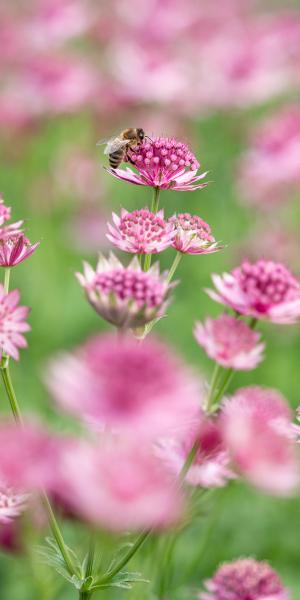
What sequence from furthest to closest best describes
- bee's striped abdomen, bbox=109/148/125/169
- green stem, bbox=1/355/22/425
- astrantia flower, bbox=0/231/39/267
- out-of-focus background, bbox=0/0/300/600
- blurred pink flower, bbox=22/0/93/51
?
blurred pink flower, bbox=22/0/93/51, out-of-focus background, bbox=0/0/300/600, bee's striped abdomen, bbox=109/148/125/169, astrantia flower, bbox=0/231/39/267, green stem, bbox=1/355/22/425

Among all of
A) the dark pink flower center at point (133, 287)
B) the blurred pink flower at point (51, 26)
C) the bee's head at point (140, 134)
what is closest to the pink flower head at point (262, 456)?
the dark pink flower center at point (133, 287)

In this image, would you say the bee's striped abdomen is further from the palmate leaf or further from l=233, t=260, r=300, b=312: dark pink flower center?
the palmate leaf

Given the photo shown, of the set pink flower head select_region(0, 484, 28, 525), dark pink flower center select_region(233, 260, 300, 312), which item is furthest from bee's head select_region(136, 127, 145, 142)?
pink flower head select_region(0, 484, 28, 525)

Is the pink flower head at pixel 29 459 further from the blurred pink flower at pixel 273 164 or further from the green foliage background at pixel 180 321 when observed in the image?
the blurred pink flower at pixel 273 164

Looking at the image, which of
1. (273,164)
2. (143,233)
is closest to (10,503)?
(143,233)

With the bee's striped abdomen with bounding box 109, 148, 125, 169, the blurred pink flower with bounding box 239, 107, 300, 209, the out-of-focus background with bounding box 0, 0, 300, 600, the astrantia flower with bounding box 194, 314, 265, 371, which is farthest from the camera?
the blurred pink flower with bounding box 239, 107, 300, 209
